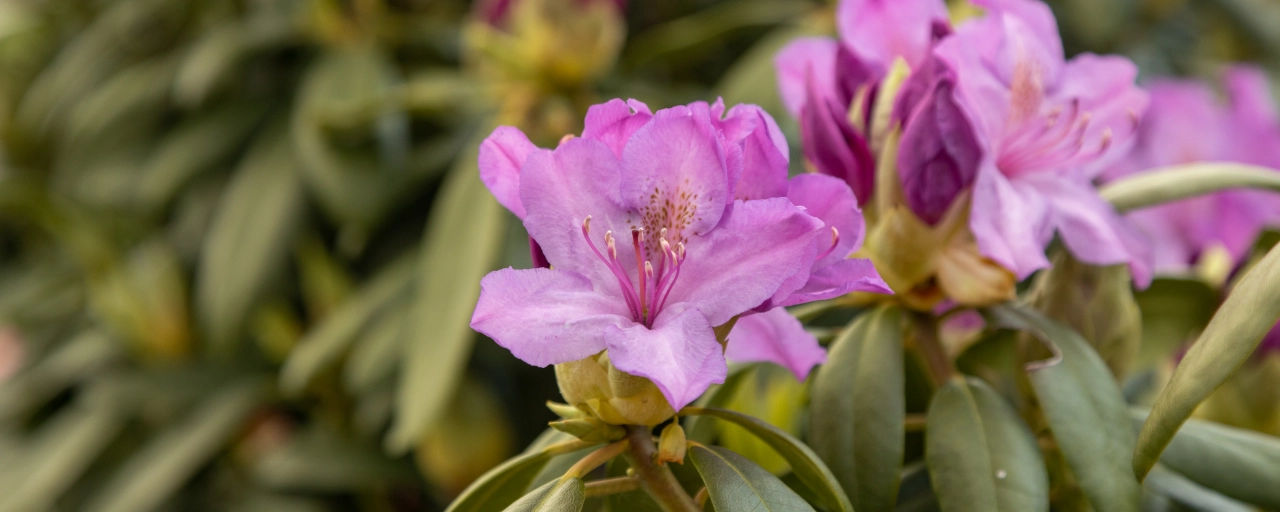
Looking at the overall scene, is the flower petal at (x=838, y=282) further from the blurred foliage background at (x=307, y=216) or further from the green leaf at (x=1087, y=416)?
the blurred foliage background at (x=307, y=216)

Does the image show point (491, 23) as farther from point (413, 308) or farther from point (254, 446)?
point (254, 446)

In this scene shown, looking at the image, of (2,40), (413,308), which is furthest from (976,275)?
(2,40)

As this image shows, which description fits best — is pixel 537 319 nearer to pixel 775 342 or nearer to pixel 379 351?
pixel 775 342

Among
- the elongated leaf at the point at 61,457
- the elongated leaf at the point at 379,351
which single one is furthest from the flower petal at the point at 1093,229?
the elongated leaf at the point at 61,457

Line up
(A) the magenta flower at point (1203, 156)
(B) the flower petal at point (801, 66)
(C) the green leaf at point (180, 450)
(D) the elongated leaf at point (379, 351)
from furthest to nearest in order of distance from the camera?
(C) the green leaf at point (180, 450) < (D) the elongated leaf at point (379, 351) < (A) the magenta flower at point (1203, 156) < (B) the flower petal at point (801, 66)

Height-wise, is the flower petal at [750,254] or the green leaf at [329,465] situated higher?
the flower petal at [750,254]

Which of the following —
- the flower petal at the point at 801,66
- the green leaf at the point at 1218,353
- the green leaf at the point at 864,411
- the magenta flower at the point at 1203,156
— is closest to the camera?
the green leaf at the point at 1218,353

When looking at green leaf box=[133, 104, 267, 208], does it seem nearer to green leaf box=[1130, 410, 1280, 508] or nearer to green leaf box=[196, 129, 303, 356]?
green leaf box=[196, 129, 303, 356]
